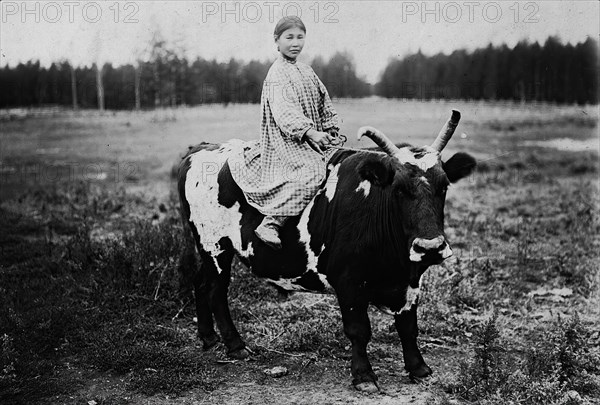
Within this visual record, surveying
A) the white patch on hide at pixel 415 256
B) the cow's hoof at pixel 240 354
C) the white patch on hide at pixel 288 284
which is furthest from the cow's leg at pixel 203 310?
the white patch on hide at pixel 415 256

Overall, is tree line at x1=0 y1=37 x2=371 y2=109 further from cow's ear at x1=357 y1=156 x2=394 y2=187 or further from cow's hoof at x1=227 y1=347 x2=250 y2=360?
cow's ear at x1=357 y1=156 x2=394 y2=187

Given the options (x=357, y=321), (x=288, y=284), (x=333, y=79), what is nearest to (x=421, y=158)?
(x=357, y=321)

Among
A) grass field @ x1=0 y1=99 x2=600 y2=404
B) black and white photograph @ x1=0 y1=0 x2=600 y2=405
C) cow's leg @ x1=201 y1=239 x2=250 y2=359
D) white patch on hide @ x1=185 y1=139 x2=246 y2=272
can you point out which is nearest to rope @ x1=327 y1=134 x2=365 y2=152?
black and white photograph @ x1=0 y1=0 x2=600 y2=405

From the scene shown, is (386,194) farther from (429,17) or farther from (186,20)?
(186,20)

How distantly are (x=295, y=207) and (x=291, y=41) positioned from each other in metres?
1.24

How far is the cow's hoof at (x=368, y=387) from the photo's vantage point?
4.41 m

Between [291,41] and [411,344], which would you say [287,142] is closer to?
[291,41]

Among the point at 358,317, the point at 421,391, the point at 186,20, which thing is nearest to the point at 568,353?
the point at 421,391

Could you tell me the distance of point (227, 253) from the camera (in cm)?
519

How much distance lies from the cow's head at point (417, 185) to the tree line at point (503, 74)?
7.21 meters

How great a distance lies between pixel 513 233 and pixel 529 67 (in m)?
4.88

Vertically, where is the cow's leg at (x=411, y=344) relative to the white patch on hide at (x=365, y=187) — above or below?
below

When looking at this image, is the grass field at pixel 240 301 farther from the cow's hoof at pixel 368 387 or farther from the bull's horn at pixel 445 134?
the bull's horn at pixel 445 134

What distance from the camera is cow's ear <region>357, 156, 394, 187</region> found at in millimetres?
3975
